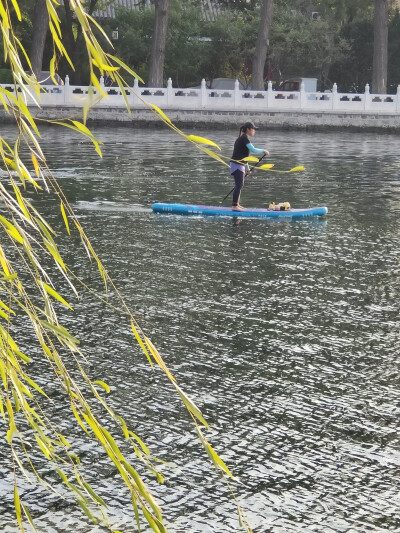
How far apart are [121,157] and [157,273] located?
54.0 feet

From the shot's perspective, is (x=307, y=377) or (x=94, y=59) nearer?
(x=94, y=59)

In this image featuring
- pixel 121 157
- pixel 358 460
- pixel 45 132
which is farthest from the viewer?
pixel 45 132

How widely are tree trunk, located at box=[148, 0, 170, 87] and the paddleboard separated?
27.4m

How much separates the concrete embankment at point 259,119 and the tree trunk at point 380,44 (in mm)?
2308

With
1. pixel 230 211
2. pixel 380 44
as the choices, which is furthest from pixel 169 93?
pixel 230 211

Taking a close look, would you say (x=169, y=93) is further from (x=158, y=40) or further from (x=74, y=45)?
(x=74, y=45)

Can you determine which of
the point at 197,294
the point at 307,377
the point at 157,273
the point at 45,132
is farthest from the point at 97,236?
the point at 45,132

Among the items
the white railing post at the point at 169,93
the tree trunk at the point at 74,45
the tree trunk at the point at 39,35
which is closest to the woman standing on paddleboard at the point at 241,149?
the white railing post at the point at 169,93

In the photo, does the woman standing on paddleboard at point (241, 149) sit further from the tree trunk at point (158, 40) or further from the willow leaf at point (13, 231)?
the tree trunk at point (158, 40)

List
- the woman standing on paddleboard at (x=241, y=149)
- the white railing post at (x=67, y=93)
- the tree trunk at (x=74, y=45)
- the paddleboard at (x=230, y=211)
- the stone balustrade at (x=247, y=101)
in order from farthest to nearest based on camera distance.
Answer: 1. the tree trunk at (x=74, y=45)
2. the stone balustrade at (x=247, y=101)
3. the white railing post at (x=67, y=93)
4. the paddleboard at (x=230, y=211)
5. the woman standing on paddleboard at (x=241, y=149)

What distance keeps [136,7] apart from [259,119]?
→ 15681 millimetres

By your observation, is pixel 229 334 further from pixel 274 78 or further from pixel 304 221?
pixel 274 78

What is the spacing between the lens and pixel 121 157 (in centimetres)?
2891

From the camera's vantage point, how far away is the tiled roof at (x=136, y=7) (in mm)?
55744
